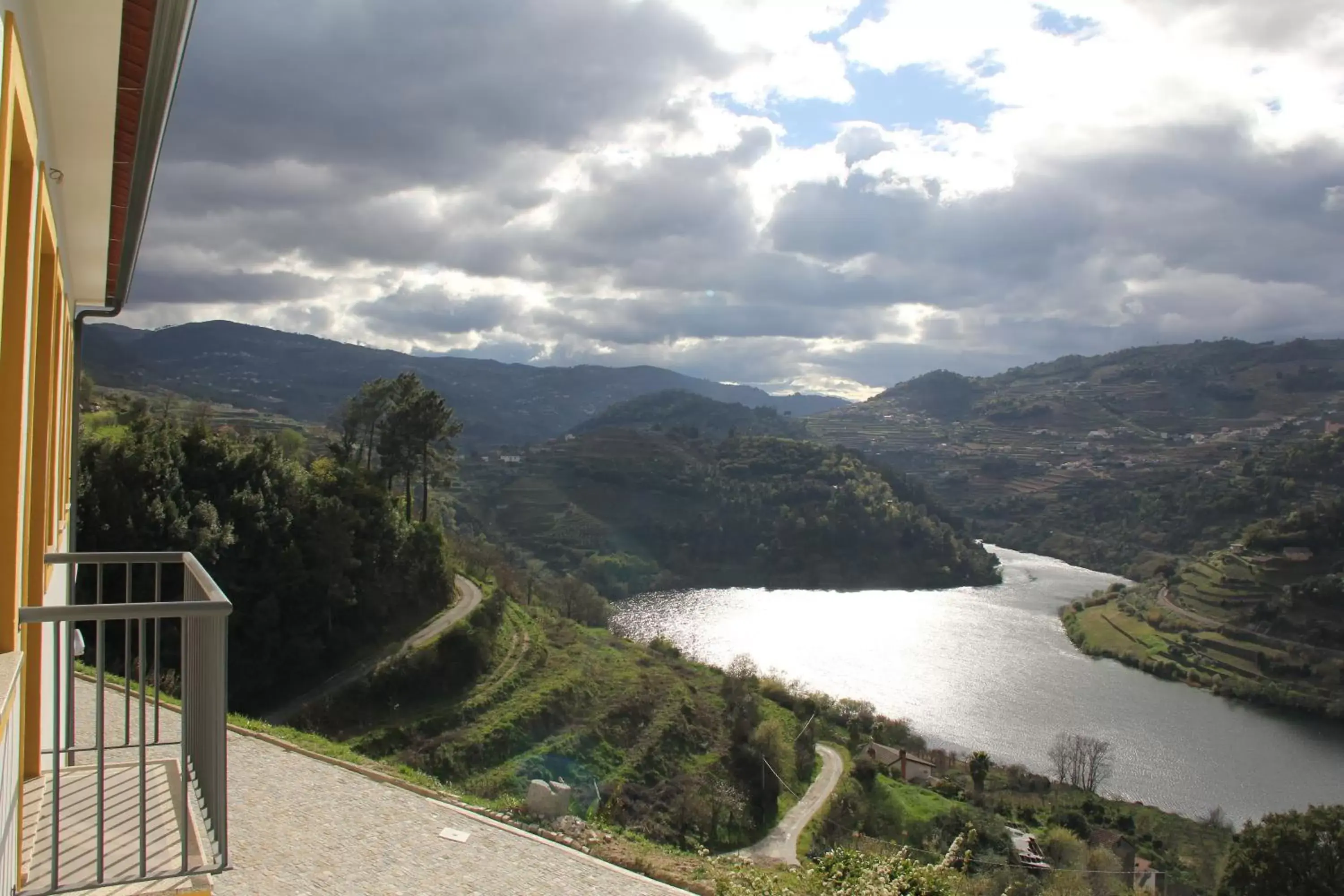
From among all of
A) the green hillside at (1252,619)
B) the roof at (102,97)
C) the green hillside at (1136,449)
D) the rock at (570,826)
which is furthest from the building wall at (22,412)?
the green hillside at (1136,449)

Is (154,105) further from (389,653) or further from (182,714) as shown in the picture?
(389,653)

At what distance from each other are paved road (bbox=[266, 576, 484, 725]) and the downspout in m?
16.4

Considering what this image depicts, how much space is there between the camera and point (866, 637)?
201ft

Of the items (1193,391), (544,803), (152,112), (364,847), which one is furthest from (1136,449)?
(152,112)

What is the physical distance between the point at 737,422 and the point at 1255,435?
92.8 m

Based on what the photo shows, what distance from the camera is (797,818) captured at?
87.5ft

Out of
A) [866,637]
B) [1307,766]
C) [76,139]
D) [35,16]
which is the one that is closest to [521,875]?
[76,139]

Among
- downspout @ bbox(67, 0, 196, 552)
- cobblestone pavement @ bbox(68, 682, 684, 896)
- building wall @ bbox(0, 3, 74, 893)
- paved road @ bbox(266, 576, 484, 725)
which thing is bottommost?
paved road @ bbox(266, 576, 484, 725)

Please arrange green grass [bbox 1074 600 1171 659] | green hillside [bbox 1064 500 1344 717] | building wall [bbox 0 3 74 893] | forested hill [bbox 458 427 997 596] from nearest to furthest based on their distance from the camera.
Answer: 1. building wall [bbox 0 3 74 893]
2. green hillside [bbox 1064 500 1344 717]
3. green grass [bbox 1074 600 1171 659]
4. forested hill [bbox 458 427 997 596]

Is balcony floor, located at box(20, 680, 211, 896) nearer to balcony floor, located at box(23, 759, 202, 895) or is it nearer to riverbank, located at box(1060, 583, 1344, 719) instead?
balcony floor, located at box(23, 759, 202, 895)

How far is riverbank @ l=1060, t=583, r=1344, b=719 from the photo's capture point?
167 feet

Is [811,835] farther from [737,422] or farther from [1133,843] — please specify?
[737,422]

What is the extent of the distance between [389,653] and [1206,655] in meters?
54.2

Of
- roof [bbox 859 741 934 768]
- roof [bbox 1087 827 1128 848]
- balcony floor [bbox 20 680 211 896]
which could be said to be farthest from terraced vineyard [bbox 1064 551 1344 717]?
balcony floor [bbox 20 680 211 896]
